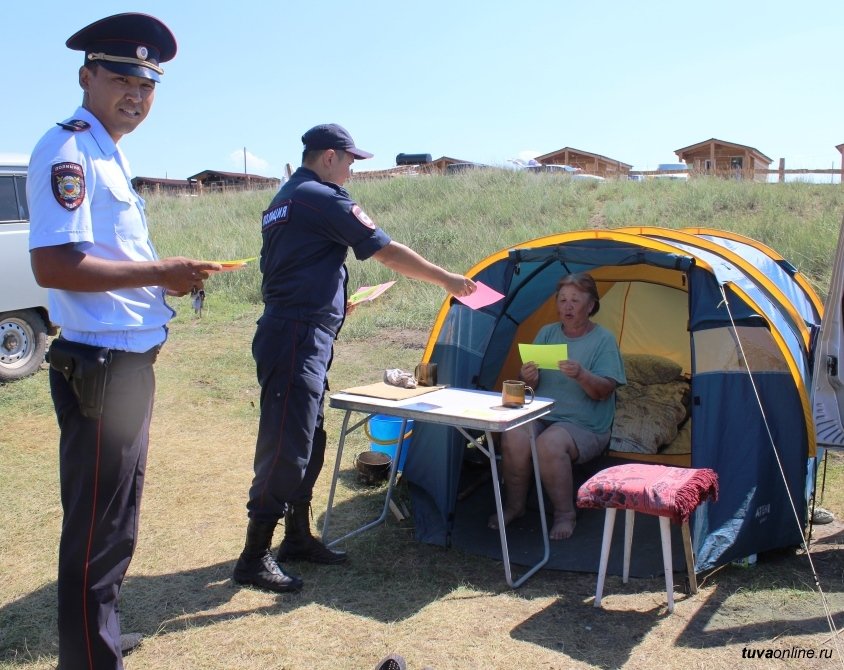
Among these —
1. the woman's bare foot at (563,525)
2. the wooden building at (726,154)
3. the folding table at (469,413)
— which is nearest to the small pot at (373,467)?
the folding table at (469,413)

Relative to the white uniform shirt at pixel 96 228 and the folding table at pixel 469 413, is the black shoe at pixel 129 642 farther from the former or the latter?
the white uniform shirt at pixel 96 228

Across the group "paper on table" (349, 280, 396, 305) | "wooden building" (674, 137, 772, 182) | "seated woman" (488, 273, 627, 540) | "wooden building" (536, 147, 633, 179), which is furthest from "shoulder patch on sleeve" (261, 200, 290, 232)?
"wooden building" (536, 147, 633, 179)

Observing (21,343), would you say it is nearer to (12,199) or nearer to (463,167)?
(12,199)

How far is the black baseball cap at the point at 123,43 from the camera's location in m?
2.23

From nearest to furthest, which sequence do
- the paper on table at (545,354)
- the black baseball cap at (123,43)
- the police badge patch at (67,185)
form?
1. the police badge patch at (67,185)
2. the black baseball cap at (123,43)
3. the paper on table at (545,354)

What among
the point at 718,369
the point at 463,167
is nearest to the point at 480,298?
the point at 718,369

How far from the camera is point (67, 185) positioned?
Answer: 208 centimetres

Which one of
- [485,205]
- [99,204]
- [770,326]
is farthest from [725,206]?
[99,204]

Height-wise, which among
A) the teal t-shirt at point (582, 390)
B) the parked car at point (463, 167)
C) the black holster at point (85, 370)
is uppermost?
the parked car at point (463, 167)

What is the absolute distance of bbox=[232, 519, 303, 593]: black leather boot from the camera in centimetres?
334

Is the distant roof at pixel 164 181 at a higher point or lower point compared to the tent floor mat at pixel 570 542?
higher

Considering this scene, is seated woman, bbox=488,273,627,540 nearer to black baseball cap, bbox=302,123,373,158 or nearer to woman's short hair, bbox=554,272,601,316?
woman's short hair, bbox=554,272,601,316

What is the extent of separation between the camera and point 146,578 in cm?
352

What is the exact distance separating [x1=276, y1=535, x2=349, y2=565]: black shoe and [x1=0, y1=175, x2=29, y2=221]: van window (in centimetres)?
450
